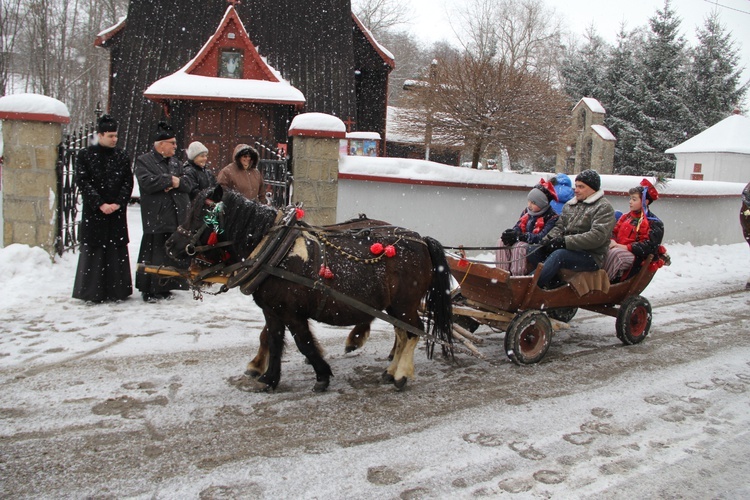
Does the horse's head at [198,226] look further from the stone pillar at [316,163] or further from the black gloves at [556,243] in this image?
the stone pillar at [316,163]

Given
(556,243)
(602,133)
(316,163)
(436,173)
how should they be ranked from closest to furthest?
(556,243) < (316,163) < (436,173) < (602,133)

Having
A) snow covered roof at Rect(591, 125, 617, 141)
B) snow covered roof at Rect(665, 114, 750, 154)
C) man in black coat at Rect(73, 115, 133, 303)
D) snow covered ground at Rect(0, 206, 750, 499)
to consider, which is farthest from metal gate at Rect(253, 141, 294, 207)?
snow covered roof at Rect(591, 125, 617, 141)

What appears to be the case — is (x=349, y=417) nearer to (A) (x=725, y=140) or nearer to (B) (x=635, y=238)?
(B) (x=635, y=238)

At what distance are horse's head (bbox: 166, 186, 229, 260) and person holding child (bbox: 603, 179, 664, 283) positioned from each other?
13.4ft

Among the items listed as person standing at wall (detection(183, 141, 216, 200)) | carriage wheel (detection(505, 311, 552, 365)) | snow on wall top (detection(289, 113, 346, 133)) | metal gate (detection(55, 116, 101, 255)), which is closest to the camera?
carriage wheel (detection(505, 311, 552, 365))

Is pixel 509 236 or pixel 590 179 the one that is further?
pixel 509 236

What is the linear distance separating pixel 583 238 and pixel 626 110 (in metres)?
29.7

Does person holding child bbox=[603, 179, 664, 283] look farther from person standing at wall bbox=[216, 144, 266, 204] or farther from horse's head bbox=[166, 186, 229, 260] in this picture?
horse's head bbox=[166, 186, 229, 260]

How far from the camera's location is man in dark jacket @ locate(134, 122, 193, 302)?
6.52 m

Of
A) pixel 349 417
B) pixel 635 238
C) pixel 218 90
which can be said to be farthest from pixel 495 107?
pixel 349 417

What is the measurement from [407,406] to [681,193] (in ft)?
37.2

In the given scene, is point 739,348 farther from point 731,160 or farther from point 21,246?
point 731,160

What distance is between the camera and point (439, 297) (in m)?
4.89

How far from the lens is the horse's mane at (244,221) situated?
4219mm
